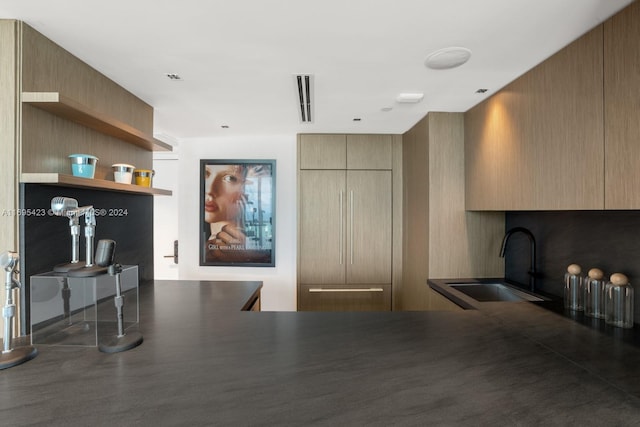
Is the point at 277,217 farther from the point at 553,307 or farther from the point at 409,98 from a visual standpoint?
the point at 553,307

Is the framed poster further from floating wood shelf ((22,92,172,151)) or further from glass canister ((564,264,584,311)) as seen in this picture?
glass canister ((564,264,584,311))

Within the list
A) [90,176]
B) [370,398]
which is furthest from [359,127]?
[370,398]

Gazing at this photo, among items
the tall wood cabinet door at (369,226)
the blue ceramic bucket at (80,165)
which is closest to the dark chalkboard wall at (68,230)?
the blue ceramic bucket at (80,165)

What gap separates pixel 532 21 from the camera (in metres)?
1.36

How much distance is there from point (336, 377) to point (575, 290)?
1.57 m

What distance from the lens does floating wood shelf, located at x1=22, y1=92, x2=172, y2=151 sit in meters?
1.34

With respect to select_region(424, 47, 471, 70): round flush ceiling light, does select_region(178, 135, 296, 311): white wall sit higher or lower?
lower

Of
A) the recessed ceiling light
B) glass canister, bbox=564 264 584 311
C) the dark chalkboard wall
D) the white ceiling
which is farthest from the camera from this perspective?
the recessed ceiling light

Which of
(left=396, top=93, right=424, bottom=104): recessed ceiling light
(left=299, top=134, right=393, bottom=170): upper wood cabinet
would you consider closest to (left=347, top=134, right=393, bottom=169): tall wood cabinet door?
(left=299, top=134, right=393, bottom=170): upper wood cabinet

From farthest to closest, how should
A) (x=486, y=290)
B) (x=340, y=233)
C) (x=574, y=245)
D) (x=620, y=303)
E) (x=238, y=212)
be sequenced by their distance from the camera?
(x=238, y=212), (x=340, y=233), (x=486, y=290), (x=574, y=245), (x=620, y=303)

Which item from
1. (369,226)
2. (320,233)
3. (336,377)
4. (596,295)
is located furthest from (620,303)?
(320,233)

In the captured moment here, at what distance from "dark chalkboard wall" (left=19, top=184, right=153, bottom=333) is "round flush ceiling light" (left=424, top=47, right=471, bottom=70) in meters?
2.07

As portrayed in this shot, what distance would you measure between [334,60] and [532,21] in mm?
925

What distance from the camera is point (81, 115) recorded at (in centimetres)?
155
